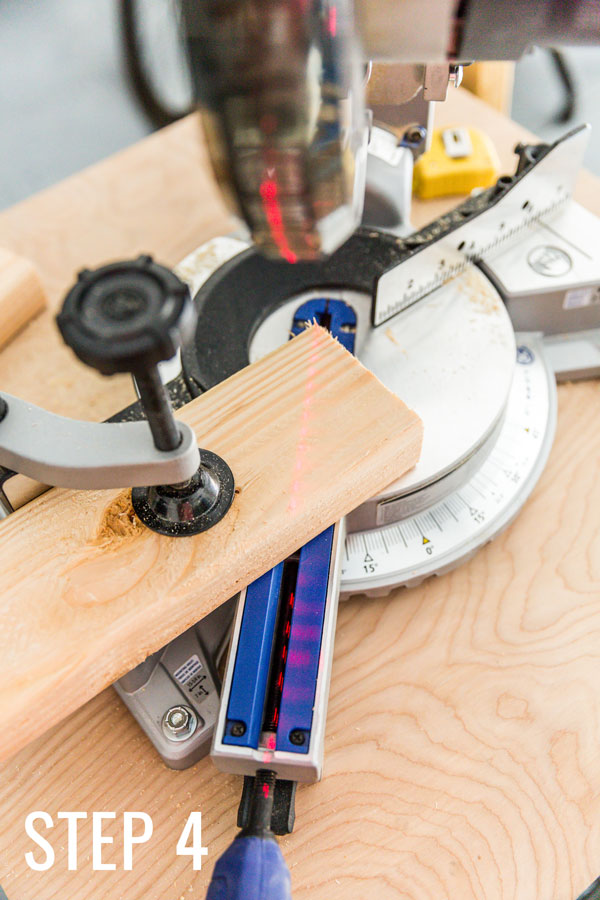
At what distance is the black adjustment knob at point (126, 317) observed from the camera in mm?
391

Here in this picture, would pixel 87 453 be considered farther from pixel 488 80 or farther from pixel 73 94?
pixel 73 94

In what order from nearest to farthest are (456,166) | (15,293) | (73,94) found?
(15,293)
(456,166)
(73,94)

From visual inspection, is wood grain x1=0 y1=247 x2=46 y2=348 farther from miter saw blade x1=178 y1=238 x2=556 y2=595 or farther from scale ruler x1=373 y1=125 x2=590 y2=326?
scale ruler x1=373 y1=125 x2=590 y2=326

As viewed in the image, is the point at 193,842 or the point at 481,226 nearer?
the point at 193,842

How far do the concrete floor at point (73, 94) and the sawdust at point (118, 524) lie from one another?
5.44 feet

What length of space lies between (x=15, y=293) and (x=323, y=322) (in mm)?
441

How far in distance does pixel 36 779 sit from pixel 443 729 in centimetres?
39

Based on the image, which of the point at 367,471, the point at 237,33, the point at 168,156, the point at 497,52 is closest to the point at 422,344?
the point at 367,471

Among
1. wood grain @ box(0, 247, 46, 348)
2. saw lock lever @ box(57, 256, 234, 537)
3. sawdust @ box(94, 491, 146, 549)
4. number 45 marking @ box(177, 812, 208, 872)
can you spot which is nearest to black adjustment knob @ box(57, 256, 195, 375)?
saw lock lever @ box(57, 256, 234, 537)

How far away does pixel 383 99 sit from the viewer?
2.21ft

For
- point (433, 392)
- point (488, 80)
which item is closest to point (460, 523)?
point (433, 392)

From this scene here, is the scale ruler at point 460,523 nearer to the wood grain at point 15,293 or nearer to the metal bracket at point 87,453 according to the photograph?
the metal bracket at point 87,453

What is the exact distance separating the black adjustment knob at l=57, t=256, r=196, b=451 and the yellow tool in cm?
80

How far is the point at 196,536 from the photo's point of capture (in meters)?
0.59
